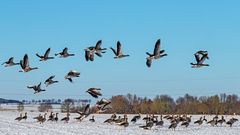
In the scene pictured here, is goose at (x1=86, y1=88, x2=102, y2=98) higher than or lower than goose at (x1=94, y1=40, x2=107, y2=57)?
lower

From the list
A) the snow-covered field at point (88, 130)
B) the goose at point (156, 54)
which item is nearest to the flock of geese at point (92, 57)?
the goose at point (156, 54)

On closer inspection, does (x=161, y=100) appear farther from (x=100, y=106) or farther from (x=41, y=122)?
(x=100, y=106)

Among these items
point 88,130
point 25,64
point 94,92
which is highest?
point 25,64

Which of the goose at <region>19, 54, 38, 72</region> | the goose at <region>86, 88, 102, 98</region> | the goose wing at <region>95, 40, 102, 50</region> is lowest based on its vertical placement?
the goose at <region>86, 88, 102, 98</region>

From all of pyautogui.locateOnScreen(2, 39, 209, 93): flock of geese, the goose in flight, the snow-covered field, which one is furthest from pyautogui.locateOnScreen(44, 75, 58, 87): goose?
the snow-covered field

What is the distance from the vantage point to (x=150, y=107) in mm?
108812

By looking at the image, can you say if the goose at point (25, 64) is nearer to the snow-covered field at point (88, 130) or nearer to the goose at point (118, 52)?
the goose at point (118, 52)

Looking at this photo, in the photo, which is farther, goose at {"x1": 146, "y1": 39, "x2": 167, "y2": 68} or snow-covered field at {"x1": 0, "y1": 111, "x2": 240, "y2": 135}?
snow-covered field at {"x1": 0, "y1": 111, "x2": 240, "y2": 135}

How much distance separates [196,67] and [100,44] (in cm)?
179

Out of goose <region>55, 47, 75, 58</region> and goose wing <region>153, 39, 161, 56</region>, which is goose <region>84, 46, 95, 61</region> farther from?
goose wing <region>153, 39, 161, 56</region>

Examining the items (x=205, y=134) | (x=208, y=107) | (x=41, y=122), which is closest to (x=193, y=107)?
(x=208, y=107)

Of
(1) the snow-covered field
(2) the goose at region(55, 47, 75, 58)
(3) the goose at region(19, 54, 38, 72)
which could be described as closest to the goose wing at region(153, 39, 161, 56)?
(2) the goose at region(55, 47, 75, 58)

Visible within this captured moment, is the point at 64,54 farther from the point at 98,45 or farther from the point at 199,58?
the point at 199,58

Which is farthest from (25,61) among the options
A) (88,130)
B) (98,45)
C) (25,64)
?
(88,130)
